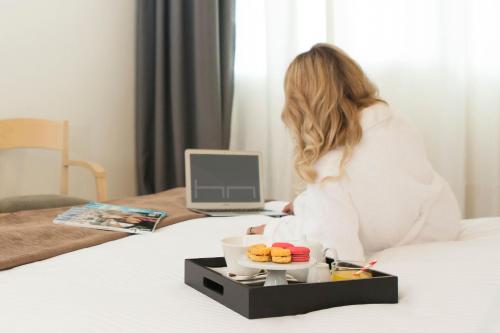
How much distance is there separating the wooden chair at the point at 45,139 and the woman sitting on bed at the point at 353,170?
1.42 metres

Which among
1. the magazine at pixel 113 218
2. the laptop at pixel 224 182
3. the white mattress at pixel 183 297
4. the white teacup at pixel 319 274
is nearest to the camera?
the white mattress at pixel 183 297

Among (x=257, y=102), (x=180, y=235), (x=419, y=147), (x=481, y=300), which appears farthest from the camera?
(x=257, y=102)

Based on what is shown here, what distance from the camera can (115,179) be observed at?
3322mm

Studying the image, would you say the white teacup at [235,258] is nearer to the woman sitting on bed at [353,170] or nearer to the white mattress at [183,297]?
the white mattress at [183,297]

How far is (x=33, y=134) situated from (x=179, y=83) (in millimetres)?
848

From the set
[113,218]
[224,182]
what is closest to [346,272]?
[113,218]

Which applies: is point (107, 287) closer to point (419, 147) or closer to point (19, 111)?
point (419, 147)

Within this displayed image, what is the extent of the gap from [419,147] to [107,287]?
28.9 inches

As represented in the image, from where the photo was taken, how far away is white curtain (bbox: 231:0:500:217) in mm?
2582

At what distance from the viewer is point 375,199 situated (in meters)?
1.27

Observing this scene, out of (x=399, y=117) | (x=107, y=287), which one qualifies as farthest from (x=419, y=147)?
(x=107, y=287)

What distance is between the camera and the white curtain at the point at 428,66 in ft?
8.47

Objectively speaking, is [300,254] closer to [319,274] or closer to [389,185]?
[319,274]

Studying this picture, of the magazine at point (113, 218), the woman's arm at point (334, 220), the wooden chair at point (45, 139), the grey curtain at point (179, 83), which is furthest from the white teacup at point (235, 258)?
the grey curtain at point (179, 83)
